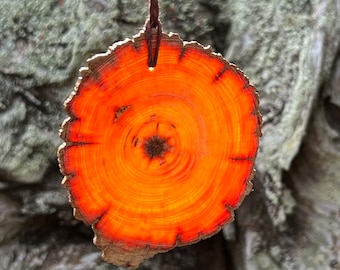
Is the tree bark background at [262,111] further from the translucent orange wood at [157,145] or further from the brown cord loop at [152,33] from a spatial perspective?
→ the brown cord loop at [152,33]

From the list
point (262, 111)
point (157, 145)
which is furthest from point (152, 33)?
point (262, 111)

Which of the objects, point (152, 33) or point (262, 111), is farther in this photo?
point (262, 111)

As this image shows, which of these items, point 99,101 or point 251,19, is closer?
point 99,101

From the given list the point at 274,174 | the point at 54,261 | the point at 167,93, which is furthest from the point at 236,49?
the point at 54,261

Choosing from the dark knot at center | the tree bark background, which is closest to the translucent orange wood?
the dark knot at center

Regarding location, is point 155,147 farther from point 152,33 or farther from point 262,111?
point 262,111

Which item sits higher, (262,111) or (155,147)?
(262,111)

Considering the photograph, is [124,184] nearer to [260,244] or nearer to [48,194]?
[48,194]
